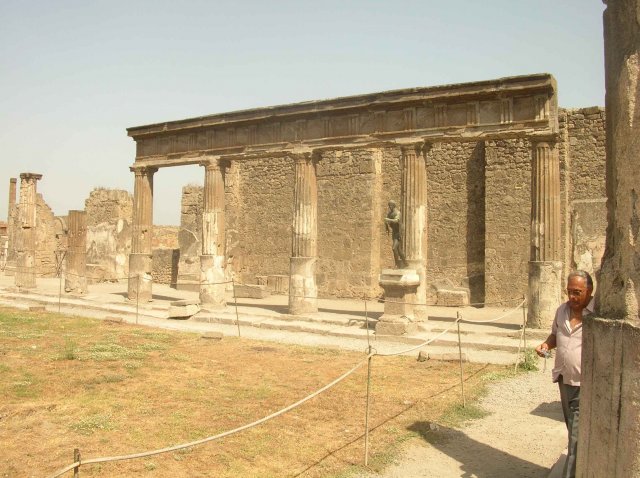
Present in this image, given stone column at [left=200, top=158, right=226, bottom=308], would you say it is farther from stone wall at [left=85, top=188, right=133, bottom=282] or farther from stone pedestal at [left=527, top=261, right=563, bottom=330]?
stone wall at [left=85, top=188, right=133, bottom=282]

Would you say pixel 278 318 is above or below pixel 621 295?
below

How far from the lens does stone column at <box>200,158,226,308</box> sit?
14539 mm

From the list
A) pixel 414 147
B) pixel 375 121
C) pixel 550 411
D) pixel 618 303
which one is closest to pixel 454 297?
pixel 414 147

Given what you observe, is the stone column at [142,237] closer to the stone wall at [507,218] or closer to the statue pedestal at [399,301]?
the statue pedestal at [399,301]

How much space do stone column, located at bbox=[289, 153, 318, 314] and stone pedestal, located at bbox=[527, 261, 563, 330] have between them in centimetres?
487

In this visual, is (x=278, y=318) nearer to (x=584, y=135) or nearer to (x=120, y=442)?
(x=120, y=442)

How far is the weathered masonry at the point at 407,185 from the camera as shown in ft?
36.8

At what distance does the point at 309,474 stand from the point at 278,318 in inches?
342

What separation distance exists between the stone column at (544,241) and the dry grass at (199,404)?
3.16 meters

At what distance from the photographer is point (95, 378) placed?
23.7 feet

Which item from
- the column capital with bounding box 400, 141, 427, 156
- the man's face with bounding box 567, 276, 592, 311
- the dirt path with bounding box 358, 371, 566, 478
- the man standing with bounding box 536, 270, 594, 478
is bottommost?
the dirt path with bounding box 358, 371, 566, 478

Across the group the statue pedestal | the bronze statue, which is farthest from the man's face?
the bronze statue

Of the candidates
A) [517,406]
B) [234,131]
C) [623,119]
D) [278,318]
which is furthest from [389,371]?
[234,131]

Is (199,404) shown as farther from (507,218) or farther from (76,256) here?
(76,256)
